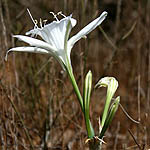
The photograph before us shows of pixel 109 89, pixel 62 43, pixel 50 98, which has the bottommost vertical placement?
pixel 50 98

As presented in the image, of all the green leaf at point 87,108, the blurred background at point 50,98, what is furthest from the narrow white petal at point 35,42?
the blurred background at point 50,98

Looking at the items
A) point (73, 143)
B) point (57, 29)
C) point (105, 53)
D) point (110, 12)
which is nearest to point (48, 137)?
point (73, 143)

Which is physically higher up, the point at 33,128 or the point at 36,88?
the point at 36,88

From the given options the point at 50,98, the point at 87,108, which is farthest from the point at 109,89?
the point at 50,98

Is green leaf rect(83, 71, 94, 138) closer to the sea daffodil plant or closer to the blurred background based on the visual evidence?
the sea daffodil plant

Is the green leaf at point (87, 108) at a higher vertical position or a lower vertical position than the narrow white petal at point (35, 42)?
lower

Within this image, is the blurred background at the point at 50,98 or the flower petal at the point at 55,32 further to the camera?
the blurred background at the point at 50,98

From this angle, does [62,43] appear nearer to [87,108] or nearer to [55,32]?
[55,32]

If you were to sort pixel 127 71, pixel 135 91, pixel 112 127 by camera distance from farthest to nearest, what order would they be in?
pixel 127 71, pixel 135 91, pixel 112 127

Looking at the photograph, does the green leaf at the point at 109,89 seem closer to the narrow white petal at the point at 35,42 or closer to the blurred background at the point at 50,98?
the narrow white petal at the point at 35,42

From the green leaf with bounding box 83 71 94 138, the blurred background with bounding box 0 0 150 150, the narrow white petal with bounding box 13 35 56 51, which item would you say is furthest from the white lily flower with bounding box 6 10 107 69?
the blurred background with bounding box 0 0 150 150

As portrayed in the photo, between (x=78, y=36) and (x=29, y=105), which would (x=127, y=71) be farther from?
(x=78, y=36)
